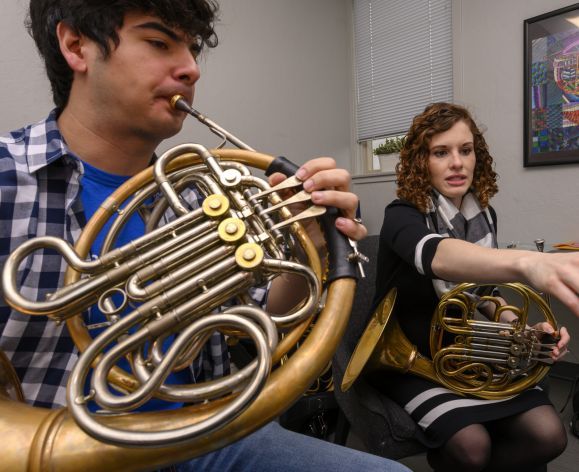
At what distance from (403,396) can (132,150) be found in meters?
0.83

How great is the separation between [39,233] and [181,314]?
306 mm

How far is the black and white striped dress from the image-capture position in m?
0.98

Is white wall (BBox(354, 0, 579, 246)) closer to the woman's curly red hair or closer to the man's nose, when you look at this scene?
the woman's curly red hair

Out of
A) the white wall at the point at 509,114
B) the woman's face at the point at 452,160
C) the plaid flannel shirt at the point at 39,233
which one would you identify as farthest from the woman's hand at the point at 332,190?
the white wall at the point at 509,114

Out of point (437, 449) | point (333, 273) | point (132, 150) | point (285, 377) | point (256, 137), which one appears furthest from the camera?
point (256, 137)

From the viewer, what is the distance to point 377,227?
2850 millimetres

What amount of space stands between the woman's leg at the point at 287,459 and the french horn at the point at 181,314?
8.9 inches

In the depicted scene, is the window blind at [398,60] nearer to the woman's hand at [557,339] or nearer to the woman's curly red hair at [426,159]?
the woman's curly red hair at [426,159]

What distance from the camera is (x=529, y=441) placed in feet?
3.27

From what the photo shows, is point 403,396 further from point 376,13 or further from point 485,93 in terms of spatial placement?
point 376,13

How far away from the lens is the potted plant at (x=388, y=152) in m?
2.80

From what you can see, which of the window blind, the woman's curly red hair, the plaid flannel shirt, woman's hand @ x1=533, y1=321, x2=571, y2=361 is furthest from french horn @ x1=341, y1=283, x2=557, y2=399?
the window blind

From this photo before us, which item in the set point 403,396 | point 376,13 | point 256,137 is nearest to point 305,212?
point 403,396

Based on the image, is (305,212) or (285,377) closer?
(285,377)
